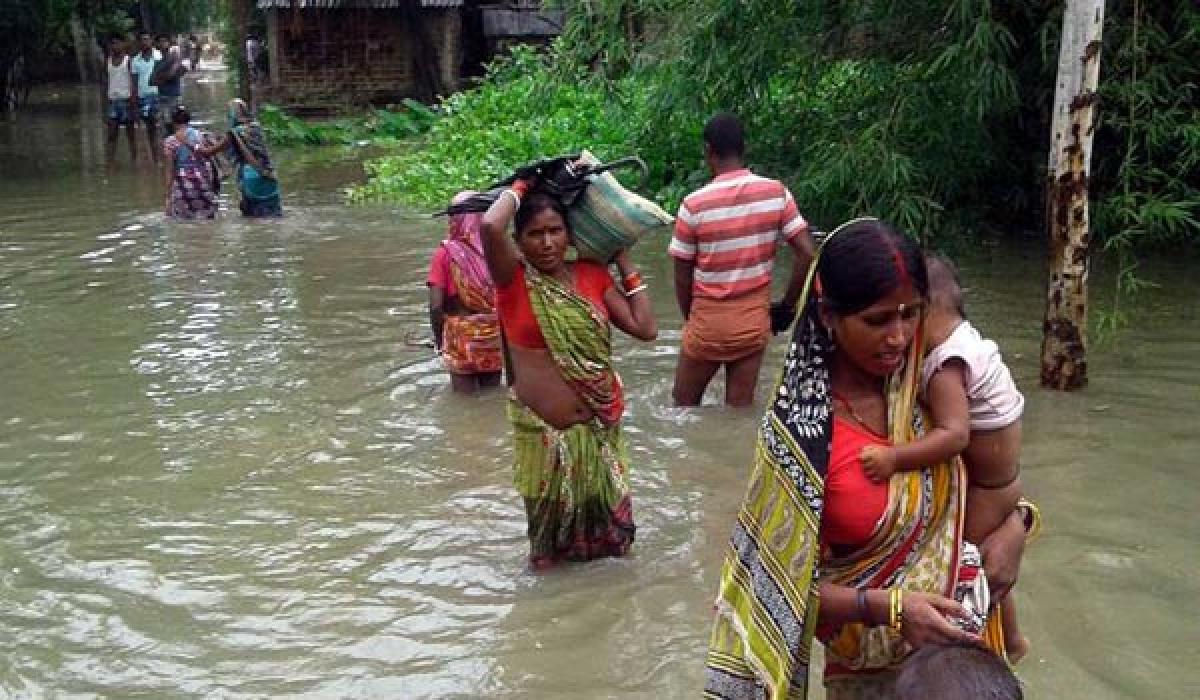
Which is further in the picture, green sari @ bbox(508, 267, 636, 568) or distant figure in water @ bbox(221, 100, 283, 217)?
distant figure in water @ bbox(221, 100, 283, 217)

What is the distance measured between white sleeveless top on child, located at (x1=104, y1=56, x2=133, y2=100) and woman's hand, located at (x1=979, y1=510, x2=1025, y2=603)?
20.1 m

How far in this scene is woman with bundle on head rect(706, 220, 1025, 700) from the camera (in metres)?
2.32

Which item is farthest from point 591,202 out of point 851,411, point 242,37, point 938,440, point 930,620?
point 242,37

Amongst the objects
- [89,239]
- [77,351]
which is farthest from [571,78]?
[89,239]

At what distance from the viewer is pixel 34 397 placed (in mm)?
7375

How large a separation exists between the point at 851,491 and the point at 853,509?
34 mm

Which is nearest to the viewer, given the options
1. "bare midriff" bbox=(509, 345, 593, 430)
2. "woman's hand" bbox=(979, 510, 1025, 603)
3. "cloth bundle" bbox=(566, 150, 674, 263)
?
"woman's hand" bbox=(979, 510, 1025, 603)

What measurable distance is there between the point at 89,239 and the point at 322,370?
19.0 ft

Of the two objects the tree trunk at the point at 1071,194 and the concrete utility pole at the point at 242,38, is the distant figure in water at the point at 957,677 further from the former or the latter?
the concrete utility pole at the point at 242,38

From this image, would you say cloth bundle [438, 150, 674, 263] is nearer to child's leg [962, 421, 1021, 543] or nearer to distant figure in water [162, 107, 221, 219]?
child's leg [962, 421, 1021, 543]

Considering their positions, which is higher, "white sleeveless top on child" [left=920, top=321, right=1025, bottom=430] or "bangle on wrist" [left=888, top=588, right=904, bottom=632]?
"white sleeveless top on child" [left=920, top=321, right=1025, bottom=430]

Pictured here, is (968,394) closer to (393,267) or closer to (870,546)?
(870,546)

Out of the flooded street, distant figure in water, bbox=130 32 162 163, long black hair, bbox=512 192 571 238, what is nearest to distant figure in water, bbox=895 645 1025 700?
the flooded street

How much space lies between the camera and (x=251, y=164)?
12.6 metres
